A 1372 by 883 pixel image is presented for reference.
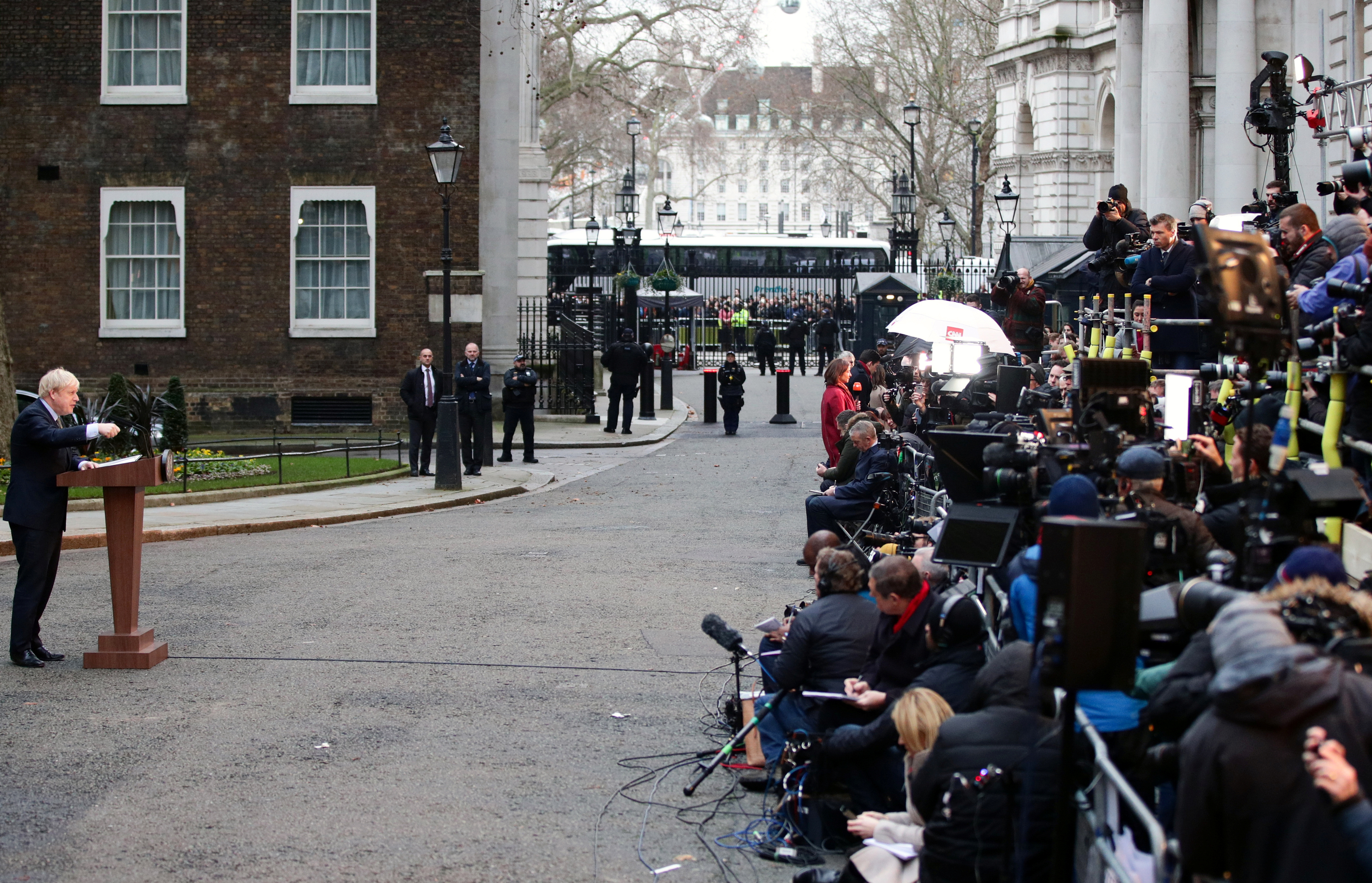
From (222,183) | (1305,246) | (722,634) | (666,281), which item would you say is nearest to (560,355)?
(222,183)

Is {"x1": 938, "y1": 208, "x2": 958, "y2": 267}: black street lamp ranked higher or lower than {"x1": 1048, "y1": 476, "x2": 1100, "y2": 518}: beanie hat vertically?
higher

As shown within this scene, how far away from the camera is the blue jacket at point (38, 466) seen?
966 cm

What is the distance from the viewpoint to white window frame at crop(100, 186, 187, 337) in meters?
27.5

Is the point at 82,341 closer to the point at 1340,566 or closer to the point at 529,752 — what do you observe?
the point at 529,752

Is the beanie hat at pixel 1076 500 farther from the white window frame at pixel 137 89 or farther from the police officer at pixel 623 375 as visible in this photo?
the white window frame at pixel 137 89

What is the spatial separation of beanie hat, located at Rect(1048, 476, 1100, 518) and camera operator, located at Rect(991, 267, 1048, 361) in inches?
487

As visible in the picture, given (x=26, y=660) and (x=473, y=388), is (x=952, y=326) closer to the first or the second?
(x=473, y=388)

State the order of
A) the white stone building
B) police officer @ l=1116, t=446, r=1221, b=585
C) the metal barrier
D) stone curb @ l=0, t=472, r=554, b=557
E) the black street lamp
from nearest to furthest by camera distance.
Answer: the metal barrier, police officer @ l=1116, t=446, r=1221, b=585, stone curb @ l=0, t=472, r=554, b=557, the white stone building, the black street lamp

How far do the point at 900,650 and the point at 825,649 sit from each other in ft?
1.58

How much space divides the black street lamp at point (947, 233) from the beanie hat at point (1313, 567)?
37.2 metres

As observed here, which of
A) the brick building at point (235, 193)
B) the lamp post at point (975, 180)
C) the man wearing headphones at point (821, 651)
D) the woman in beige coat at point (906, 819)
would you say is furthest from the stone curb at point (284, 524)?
the lamp post at point (975, 180)

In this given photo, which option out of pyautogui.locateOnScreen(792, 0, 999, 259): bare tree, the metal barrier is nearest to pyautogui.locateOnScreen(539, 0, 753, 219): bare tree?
pyautogui.locateOnScreen(792, 0, 999, 259): bare tree

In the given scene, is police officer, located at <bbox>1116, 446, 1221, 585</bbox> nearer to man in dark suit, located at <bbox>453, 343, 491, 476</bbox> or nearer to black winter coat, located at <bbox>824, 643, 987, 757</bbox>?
black winter coat, located at <bbox>824, 643, 987, 757</bbox>

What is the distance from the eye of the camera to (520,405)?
23.0m
